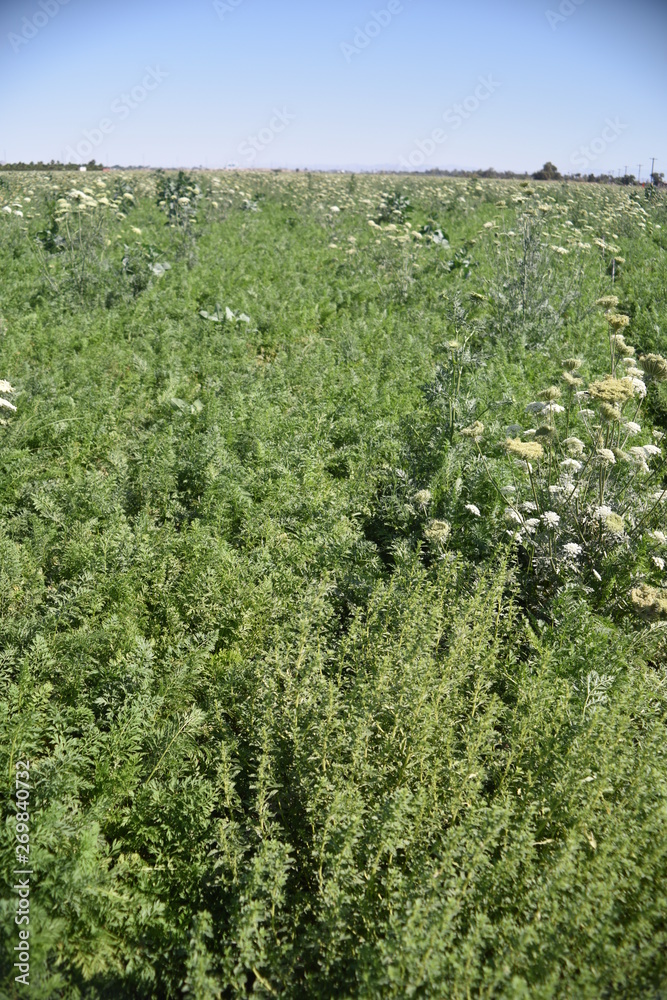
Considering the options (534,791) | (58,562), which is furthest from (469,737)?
(58,562)

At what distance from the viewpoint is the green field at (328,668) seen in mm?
2080

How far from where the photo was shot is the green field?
6.82ft

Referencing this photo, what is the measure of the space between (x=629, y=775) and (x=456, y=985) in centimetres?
119

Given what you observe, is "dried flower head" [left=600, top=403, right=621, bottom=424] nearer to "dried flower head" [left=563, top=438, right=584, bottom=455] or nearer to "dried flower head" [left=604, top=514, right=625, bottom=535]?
"dried flower head" [left=563, top=438, right=584, bottom=455]

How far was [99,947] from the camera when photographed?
2.25 metres

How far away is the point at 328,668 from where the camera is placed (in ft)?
11.0

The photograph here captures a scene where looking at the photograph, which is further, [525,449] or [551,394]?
[551,394]

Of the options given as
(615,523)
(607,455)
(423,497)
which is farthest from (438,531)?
(607,455)

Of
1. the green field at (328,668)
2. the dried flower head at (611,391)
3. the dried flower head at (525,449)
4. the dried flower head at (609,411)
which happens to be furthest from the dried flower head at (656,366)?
the dried flower head at (525,449)

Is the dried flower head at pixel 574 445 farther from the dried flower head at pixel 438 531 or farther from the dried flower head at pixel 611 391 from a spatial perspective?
the dried flower head at pixel 438 531

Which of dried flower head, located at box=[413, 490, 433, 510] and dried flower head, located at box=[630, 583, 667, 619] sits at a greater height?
dried flower head, located at box=[413, 490, 433, 510]

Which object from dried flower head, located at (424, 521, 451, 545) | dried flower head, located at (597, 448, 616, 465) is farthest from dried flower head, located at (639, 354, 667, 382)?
dried flower head, located at (424, 521, 451, 545)

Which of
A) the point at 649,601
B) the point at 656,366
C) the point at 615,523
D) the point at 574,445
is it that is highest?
the point at 656,366

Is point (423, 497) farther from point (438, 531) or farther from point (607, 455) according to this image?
point (607, 455)
